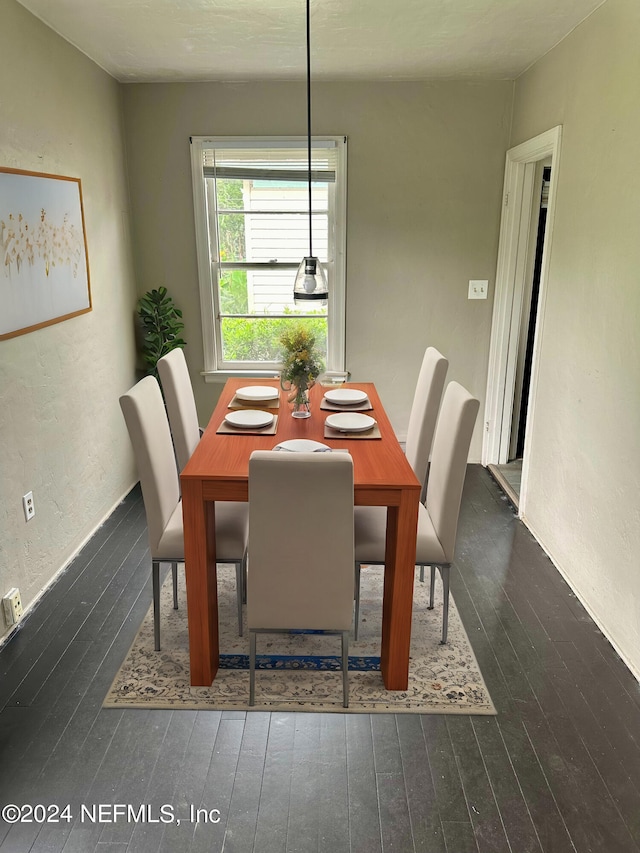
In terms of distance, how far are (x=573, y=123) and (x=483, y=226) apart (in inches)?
48.4

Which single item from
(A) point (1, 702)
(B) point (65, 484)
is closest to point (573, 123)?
(B) point (65, 484)

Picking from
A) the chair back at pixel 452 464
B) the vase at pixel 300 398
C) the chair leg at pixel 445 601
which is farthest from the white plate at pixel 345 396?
the chair leg at pixel 445 601

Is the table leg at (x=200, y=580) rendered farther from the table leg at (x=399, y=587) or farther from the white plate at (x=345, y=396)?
the white plate at (x=345, y=396)

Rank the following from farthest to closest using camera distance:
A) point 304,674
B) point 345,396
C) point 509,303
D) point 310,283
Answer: point 509,303 → point 345,396 → point 310,283 → point 304,674

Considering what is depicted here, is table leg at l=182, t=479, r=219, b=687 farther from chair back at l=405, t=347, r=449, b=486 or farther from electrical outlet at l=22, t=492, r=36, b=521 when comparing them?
chair back at l=405, t=347, r=449, b=486

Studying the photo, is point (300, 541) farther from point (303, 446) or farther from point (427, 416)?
point (427, 416)

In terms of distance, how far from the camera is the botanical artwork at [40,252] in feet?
8.38

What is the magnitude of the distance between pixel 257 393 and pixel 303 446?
0.85 meters

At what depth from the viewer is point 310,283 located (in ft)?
9.42

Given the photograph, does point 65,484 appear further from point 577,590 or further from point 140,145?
point 577,590

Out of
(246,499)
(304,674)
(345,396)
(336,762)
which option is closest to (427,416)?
(345,396)

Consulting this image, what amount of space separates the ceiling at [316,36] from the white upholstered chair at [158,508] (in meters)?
1.68

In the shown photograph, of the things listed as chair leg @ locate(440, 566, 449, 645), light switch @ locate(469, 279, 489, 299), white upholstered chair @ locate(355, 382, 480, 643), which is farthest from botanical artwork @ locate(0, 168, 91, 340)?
light switch @ locate(469, 279, 489, 299)

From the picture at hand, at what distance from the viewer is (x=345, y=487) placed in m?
1.95
